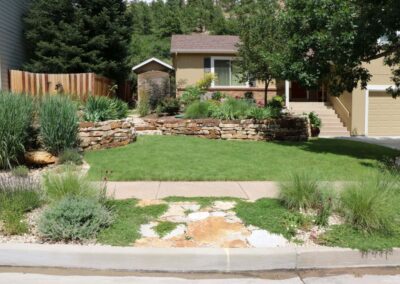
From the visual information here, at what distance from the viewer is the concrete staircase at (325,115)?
790 inches

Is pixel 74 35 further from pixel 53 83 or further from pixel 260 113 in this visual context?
pixel 260 113

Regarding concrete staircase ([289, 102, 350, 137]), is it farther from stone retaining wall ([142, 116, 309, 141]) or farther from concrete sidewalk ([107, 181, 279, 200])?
concrete sidewalk ([107, 181, 279, 200])

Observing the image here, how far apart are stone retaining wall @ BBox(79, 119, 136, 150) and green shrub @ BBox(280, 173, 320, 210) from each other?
7.05 metres

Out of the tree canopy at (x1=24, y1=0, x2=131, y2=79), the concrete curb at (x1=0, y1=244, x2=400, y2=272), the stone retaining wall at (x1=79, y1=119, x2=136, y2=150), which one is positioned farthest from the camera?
the tree canopy at (x1=24, y1=0, x2=131, y2=79)

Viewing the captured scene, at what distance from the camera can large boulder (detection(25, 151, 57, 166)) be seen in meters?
10.2

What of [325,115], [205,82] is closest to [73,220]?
[205,82]

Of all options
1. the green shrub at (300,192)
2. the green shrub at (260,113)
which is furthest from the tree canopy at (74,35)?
the green shrub at (300,192)

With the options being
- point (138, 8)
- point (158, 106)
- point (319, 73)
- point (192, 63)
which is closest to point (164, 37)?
point (138, 8)

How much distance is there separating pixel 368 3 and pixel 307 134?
18.6 feet

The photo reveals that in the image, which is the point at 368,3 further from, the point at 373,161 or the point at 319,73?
the point at 373,161

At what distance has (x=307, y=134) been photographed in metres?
16.6

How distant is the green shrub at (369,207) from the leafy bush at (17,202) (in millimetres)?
4097

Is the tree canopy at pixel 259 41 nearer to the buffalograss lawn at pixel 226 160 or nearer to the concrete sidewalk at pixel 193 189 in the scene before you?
the buffalograss lawn at pixel 226 160

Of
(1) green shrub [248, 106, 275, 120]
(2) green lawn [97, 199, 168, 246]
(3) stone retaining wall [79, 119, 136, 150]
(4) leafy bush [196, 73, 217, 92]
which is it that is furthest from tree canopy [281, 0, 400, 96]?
(4) leafy bush [196, 73, 217, 92]
